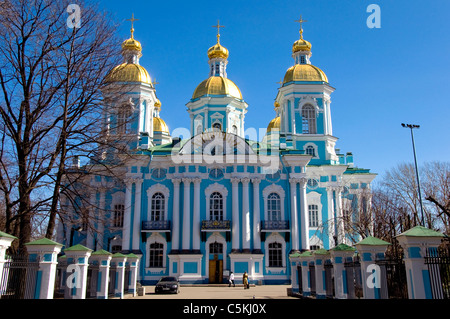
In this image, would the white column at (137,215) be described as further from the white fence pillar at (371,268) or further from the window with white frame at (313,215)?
the white fence pillar at (371,268)

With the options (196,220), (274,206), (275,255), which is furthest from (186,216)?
(275,255)

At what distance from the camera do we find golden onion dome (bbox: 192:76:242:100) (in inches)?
1443

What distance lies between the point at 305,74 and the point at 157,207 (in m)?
15.8

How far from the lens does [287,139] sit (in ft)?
110

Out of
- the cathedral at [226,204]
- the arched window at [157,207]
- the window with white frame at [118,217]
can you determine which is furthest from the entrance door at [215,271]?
the window with white frame at [118,217]

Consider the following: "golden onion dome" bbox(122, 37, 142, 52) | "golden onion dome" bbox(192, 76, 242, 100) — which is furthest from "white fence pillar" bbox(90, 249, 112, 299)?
"golden onion dome" bbox(122, 37, 142, 52)

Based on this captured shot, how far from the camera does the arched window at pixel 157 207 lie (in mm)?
31859

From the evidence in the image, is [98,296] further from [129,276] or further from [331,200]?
[331,200]

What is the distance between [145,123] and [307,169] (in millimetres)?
13327

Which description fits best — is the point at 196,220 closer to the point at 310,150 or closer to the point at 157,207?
the point at 157,207

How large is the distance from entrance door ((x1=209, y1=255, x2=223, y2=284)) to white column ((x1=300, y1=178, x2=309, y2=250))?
5786mm

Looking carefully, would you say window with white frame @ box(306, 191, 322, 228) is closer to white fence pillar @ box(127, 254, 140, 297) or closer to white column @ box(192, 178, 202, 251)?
white column @ box(192, 178, 202, 251)

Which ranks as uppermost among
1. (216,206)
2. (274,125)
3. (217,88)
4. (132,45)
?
(132,45)

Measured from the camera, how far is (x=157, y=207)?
3216 centimetres
